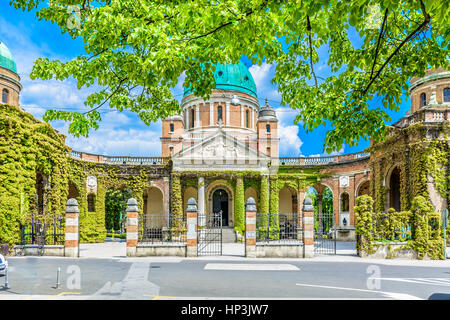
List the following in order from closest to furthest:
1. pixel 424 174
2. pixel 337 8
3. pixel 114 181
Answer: pixel 337 8
pixel 424 174
pixel 114 181

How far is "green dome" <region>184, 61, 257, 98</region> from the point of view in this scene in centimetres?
4019

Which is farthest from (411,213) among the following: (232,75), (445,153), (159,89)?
(232,75)

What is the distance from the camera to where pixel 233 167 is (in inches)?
1262

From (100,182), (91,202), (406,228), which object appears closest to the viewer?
(406,228)

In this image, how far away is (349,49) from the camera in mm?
7012

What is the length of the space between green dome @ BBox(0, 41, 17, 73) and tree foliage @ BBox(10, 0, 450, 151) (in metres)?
31.0

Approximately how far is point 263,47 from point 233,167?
26.4 meters

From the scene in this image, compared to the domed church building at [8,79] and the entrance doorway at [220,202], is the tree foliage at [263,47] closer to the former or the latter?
the entrance doorway at [220,202]

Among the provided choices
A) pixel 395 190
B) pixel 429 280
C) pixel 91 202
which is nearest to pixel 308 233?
pixel 429 280

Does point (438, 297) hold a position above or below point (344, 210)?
below

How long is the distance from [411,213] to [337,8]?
15.1m

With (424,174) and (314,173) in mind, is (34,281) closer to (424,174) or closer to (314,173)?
(424,174)

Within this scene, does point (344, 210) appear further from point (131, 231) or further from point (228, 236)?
point (131, 231)
